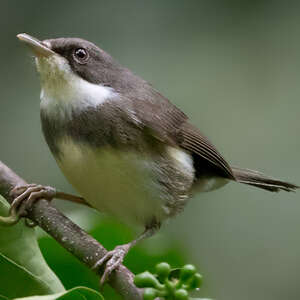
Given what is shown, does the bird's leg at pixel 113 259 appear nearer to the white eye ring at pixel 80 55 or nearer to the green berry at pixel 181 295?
the green berry at pixel 181 295

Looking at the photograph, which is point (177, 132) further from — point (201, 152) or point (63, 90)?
point (63, 90)

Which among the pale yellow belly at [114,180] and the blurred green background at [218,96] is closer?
the pale yellow belly at [114,180]

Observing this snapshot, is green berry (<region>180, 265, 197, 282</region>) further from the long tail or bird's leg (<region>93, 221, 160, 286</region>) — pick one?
the long tail

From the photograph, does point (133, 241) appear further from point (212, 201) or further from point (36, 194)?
point (212, 201)

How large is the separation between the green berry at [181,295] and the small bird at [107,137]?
4.20ft

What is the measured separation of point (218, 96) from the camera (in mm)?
5984

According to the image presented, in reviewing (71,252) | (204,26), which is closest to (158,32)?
Result: (204,26)

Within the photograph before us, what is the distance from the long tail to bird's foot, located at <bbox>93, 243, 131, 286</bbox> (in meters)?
1.95

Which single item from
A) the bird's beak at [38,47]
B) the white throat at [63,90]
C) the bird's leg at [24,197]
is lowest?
the bird's leg at [24,197]

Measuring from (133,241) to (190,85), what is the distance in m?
2.65

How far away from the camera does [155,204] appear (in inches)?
166

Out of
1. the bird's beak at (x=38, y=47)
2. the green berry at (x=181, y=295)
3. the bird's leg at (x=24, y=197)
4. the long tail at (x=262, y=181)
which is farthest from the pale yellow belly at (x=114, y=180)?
the green berry at (x=181, y=295)

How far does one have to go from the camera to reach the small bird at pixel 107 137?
12.8ft

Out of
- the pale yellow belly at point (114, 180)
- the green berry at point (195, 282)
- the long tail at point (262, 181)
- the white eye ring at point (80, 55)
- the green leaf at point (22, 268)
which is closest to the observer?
the green berry at point (195, 282)
